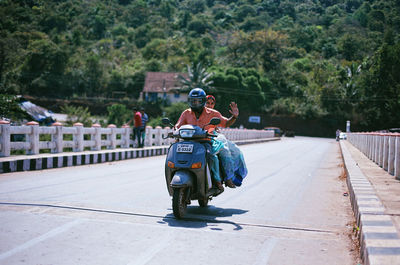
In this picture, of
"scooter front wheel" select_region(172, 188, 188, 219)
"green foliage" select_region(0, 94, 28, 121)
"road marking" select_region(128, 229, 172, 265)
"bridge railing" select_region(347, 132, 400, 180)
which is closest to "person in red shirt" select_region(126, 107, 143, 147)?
"green foliage" select_region(0, 94, 28, 121)

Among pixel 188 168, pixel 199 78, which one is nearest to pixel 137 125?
pixel 188 168

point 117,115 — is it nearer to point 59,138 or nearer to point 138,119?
point 138,119

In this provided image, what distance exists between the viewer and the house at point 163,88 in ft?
265

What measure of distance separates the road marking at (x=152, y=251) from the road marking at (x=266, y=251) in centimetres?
103

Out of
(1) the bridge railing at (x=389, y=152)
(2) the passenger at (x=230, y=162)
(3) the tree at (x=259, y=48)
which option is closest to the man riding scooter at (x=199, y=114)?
(2) the passenger at (x=230, y=162)

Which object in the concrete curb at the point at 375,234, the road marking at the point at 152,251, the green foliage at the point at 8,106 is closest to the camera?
the concrete curb at the point at 375,234

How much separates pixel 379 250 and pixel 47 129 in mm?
12765

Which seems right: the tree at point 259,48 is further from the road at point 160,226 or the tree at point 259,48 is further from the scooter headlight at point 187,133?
the scooter headlight at point 187,133

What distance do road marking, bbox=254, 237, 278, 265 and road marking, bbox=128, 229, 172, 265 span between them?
3.38 feet

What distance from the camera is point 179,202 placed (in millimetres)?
6527

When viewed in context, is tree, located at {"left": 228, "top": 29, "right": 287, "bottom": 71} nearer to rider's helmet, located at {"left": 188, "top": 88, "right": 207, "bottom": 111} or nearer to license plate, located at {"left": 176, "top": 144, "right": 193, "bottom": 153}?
rider's helmet, located at {"left": 188, "top": 88, "right": 207, "bottom": 111}

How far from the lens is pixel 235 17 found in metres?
164

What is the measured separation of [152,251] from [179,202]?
1.63 metres

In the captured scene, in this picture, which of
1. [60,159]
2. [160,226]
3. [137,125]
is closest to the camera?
[160,226]
